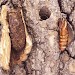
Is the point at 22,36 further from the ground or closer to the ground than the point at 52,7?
closer to the ground

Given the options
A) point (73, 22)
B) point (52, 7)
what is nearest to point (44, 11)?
point (52, 7)

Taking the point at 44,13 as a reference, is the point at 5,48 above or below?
below

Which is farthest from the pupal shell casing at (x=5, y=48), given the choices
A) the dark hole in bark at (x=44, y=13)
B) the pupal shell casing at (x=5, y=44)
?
the dark hole in bark at (x=44, y=13)

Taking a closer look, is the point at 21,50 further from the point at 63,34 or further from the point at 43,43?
the point at 63,34

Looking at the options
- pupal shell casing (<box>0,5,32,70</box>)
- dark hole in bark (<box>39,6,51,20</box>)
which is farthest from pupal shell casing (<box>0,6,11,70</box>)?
dark hole in bark (<box>39,6,51,20</box>)

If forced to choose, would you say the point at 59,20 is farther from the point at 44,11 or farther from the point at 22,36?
the point at 22,36

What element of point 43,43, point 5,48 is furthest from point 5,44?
point 43,43

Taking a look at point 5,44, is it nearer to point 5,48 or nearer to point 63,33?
point 5,48
